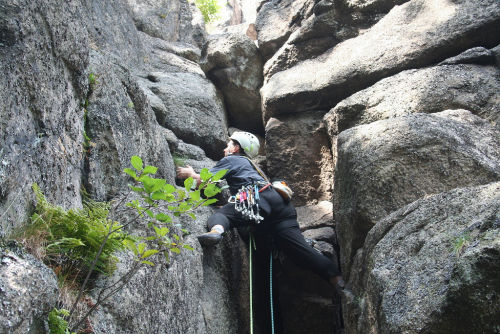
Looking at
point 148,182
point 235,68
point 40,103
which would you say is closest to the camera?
point 148,182

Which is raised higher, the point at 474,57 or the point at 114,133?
the point at 474,57

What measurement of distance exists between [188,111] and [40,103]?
14.9 ft

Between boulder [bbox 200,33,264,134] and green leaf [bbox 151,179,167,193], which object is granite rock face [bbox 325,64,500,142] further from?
green leaf [bbox 151,179,167,193]

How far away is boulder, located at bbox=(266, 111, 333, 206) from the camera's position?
7109 millimetres

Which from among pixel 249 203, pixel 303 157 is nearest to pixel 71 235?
pixel 249 203

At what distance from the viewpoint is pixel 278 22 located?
914cm

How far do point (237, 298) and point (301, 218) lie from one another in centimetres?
194

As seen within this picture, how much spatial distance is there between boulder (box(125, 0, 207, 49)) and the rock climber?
5.85 m

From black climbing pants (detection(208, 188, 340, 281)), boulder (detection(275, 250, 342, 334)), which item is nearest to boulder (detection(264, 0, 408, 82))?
black climbing pants (detection(208, 188, 340, 281))

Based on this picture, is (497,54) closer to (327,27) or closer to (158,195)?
(327,27)

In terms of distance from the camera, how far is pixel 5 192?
2.42 meters

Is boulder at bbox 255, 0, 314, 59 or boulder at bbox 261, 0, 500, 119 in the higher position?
boulder at bbox 255, 0, 314, 59

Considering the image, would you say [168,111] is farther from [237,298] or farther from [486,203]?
[486,203]

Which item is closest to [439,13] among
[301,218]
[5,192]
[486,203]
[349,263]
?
[301,218]
